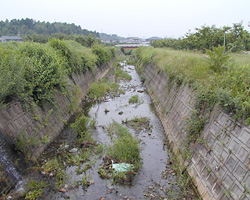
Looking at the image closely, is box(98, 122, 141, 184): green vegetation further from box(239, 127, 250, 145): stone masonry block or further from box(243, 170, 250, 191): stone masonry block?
box(239, 127, 250, 145): stone masonry block

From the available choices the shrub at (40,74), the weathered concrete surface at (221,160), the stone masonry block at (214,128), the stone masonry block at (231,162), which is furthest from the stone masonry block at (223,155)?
the shrub at (40,74)

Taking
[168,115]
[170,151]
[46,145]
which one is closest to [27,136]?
[46,145]

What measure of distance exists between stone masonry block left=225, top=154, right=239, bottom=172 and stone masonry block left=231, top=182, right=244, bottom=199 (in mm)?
416

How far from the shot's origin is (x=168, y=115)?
1235 centimetres

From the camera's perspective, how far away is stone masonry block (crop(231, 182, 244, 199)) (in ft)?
16.3

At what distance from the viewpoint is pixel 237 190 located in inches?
201

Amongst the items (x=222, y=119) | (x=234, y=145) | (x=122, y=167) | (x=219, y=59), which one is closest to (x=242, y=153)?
(x=234, y=145)

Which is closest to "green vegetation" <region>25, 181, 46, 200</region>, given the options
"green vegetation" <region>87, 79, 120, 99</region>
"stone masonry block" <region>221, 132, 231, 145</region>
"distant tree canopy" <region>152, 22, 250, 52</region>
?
"stone masonry block" <region>221, 132, 231, 145</region>

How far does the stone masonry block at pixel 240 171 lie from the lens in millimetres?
5059

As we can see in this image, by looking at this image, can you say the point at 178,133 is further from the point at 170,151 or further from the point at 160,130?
the point at 160,130

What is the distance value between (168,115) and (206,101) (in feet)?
15.0

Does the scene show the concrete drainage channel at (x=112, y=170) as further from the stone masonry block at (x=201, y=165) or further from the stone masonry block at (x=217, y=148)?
the stone masonry block at (x=217, y=148)

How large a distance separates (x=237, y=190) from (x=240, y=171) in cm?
45

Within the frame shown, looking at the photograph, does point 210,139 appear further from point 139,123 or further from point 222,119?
point 139,123
